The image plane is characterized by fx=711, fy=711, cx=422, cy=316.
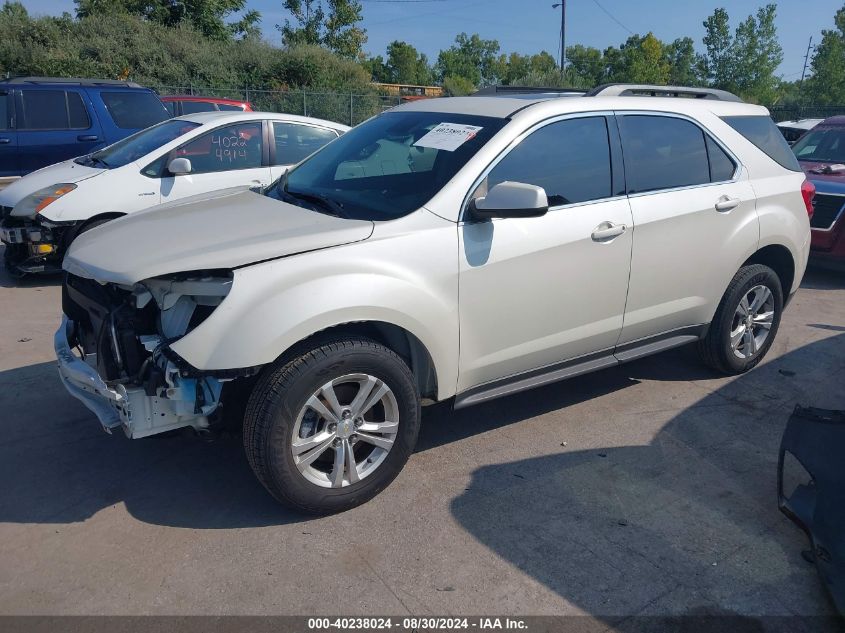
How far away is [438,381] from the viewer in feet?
11.6

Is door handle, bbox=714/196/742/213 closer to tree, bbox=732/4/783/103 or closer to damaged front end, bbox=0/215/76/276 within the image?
damaged front end, bbox=0/215/76/276

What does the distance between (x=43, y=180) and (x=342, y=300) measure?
550cm

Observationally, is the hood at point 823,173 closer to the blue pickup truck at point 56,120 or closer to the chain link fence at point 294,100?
the blue pickup truck at point 56,120

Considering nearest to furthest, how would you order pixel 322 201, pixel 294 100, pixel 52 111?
pixel 322 201, pixel 52 111, pixel 294 100

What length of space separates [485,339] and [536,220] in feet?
2.23

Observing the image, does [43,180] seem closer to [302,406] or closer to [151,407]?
[151,407]

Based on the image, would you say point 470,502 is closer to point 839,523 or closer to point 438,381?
point 438,381

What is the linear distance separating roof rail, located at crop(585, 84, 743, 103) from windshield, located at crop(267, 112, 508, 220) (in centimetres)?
98

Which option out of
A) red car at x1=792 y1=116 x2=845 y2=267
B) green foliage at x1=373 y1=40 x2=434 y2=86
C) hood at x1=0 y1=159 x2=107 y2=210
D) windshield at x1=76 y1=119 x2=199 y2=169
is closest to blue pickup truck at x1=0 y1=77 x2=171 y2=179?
windshield at x1=76 y1=119 x2=199 y2=169

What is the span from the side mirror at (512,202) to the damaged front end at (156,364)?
4.09ft

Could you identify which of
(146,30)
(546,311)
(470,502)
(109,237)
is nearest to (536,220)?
(546,311)

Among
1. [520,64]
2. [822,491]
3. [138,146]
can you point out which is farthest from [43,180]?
[520,64]

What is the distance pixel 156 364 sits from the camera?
9.86ft

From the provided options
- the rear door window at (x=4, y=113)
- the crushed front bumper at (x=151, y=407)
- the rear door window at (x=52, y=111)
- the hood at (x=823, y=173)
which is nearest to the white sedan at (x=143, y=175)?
the rear door window at (x=52, y=111)
